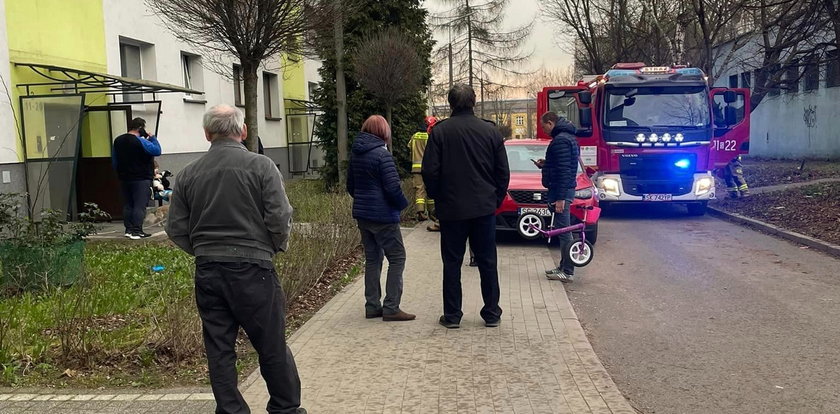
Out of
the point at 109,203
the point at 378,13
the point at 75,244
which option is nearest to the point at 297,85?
the point at 378,13

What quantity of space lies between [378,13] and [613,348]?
46.5 feet

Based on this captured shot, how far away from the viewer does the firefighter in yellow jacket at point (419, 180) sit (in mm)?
12500

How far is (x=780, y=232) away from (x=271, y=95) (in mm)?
17816

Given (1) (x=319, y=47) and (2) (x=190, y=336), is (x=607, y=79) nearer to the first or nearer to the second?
(1) (x=319, y=47)

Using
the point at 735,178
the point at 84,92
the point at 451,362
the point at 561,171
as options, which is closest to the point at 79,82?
the point at 84,92

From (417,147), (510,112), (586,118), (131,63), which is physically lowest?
(417,147)

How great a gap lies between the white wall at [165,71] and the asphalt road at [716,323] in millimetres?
10530

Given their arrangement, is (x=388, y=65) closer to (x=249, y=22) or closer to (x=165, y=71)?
(x=165, y=71)

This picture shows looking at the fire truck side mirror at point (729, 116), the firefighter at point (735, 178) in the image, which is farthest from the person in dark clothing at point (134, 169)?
the firefighter at point (735, 178)

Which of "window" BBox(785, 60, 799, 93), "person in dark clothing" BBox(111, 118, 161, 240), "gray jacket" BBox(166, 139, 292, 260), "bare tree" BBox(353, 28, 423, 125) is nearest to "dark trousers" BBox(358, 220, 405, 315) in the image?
"gray jacket" BBox(166, 139, 292, 260)

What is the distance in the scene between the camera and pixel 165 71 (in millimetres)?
17375

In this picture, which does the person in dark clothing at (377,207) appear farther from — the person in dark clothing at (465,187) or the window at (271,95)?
the window at (271,95)

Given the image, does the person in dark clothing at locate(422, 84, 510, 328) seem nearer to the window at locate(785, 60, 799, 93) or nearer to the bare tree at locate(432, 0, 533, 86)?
the window at locate(785, 60, 799, 93)

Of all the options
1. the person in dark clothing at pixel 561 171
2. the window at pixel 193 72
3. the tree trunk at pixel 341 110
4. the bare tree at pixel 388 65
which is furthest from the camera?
the window at pixel 193 72
